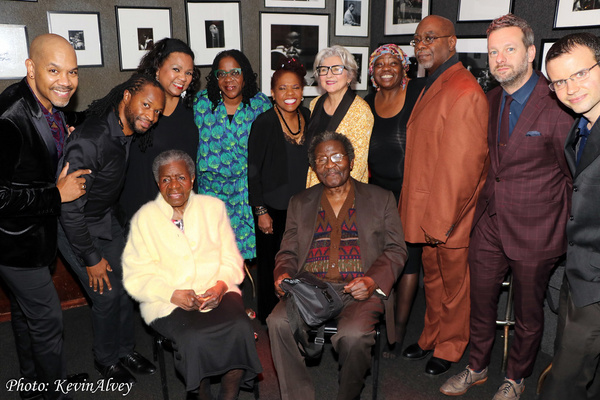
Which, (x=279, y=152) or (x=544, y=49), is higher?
(x=544, y=49)

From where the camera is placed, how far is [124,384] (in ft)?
10.8

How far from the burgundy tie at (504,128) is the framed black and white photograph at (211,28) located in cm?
314

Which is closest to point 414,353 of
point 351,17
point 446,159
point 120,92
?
point 446,159

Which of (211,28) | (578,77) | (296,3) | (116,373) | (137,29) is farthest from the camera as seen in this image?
(296,3)

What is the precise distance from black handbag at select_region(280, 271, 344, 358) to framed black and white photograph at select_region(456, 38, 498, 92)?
2.54 meters

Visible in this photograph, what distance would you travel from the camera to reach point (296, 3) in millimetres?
5285

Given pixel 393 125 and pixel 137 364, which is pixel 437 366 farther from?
pixel 137 364

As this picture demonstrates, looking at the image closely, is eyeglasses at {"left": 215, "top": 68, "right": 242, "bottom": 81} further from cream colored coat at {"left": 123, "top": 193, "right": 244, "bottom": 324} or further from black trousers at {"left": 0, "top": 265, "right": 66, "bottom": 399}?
black trousers at {"left": 0, "top": 265, "right": 66, "bottom": 399}

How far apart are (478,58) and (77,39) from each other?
3623 millimetres

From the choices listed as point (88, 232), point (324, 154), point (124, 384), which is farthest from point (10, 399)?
point (324, 154)

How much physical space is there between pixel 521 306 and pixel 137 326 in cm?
299

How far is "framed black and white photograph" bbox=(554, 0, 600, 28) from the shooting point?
3.40 m

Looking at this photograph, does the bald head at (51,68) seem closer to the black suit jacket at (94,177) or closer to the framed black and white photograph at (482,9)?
the black suit jacket at (94,177)

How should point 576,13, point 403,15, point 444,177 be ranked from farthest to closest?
point 403,15, point 576,13, point 444,177
